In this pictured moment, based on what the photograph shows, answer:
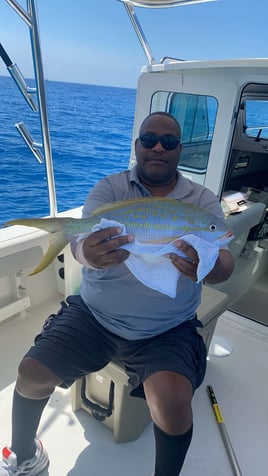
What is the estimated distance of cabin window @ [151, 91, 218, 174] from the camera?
2955mm

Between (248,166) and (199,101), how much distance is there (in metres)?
2.41

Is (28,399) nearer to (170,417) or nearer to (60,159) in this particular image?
(170,417)

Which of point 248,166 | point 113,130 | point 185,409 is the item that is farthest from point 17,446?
point 113,130

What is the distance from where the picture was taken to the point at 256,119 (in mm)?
5031

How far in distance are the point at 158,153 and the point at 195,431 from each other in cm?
141

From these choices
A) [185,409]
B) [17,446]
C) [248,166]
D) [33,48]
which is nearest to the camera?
[185,409]

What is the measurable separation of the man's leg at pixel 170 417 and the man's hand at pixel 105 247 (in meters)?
0.47

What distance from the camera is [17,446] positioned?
1.34m

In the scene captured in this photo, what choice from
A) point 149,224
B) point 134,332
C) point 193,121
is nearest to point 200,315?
point 134,332

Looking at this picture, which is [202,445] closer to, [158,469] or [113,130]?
[158,469]

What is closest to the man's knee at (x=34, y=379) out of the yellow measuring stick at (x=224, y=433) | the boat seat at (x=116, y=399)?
the boat seat at (x=116, y=399)

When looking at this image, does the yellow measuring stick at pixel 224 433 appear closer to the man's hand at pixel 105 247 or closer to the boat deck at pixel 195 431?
the boat deck at pixel 195 431

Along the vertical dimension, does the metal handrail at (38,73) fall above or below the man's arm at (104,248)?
above

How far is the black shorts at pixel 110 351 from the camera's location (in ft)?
4.18
